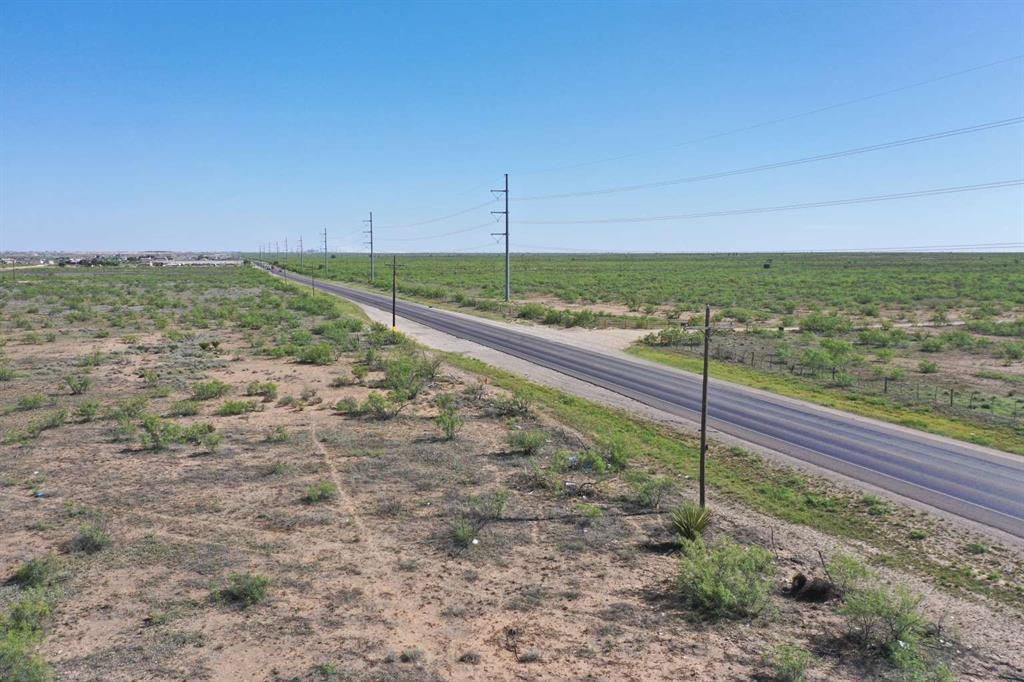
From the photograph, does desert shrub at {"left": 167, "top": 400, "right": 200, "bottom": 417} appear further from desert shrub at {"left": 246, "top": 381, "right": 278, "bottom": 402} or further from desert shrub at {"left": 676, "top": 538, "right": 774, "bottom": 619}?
desert shrub at {"left": 676, "top": 538, "right": 774, "bottom": 619}

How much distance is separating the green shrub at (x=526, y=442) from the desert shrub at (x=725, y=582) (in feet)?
32.6

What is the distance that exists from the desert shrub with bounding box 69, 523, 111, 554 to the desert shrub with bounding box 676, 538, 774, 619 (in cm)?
1305

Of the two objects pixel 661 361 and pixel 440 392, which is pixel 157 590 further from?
pixel 661 361

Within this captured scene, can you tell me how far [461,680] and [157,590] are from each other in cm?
702

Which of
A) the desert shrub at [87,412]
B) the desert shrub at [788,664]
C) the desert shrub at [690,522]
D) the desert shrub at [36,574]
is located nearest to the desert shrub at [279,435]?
the desert shrub at [87,412]

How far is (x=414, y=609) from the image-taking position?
1352 centimetres

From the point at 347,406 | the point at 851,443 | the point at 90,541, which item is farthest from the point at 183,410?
the point at 851,443

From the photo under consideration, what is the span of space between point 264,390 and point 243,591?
2079 cm

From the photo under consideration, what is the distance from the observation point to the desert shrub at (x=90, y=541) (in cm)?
1578

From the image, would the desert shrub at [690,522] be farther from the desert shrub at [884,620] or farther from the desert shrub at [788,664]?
the desert shrub at [788,664]

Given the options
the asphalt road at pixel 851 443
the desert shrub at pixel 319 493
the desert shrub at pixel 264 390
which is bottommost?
the asphalt road at pixel 851 443

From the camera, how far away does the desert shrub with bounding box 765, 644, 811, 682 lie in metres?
10.9

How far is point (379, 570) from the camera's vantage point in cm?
1516

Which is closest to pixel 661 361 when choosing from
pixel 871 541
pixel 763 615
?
pixel 871 541
